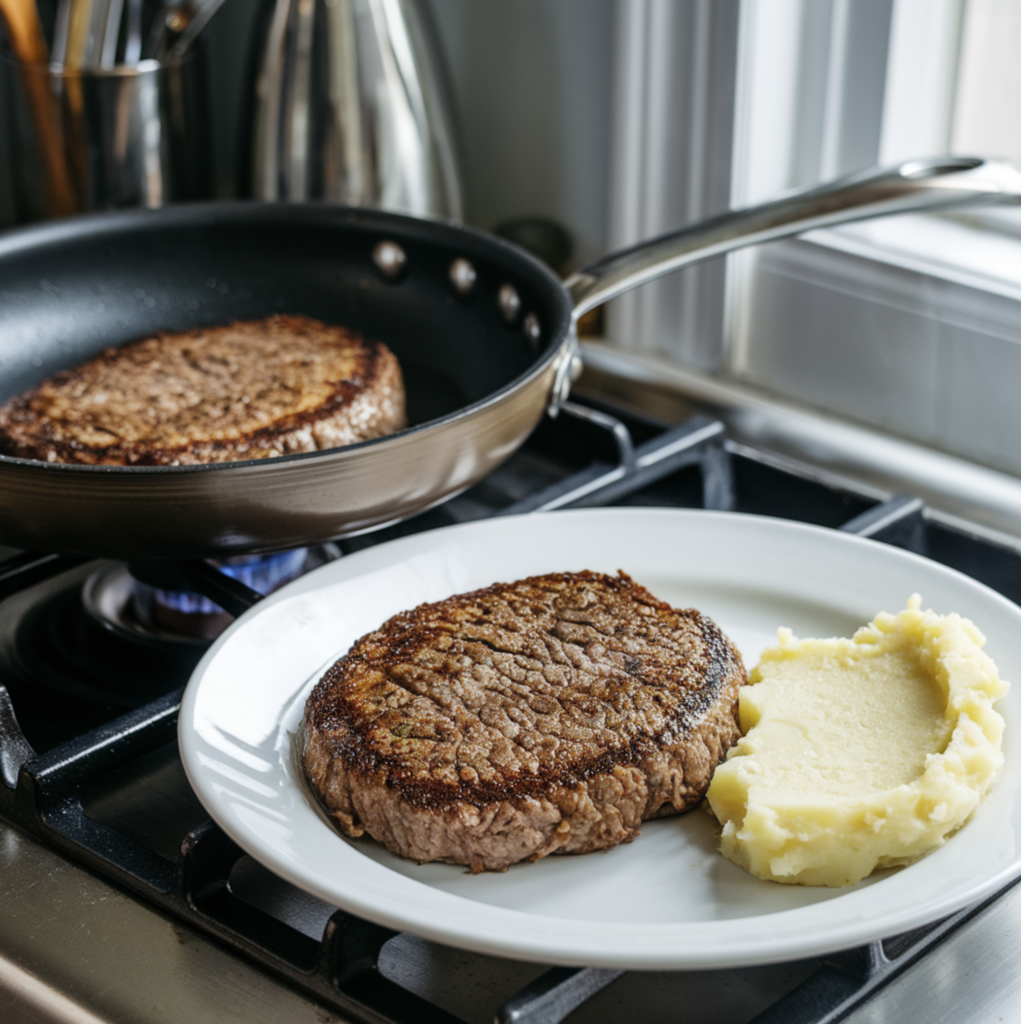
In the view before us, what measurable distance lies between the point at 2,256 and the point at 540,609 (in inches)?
25.1

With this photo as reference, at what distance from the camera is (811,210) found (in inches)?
40.9

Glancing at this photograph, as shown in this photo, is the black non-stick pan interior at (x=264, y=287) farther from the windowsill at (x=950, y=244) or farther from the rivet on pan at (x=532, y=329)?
the windowsill at (x=950, y=244)

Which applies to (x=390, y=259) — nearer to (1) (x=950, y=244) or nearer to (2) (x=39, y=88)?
(2) (x=39, y=88)

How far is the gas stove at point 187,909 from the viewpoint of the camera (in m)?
0.64

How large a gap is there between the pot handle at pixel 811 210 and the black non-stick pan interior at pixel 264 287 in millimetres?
91

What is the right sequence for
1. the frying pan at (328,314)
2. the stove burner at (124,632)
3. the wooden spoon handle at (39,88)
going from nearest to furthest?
the frying pan at (328,314) < the stove burner at (124,632) < the wooden spoon handle at (39,88)

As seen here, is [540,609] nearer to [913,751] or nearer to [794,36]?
[913,751]

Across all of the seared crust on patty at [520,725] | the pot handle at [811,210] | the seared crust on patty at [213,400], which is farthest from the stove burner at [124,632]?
the pot handle at [811,210]

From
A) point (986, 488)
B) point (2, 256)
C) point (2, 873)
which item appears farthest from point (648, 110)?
point (2, 873)

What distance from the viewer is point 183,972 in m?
0.67

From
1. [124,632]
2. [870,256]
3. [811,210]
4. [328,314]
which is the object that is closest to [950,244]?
[870,256]

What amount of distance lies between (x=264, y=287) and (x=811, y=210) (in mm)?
538

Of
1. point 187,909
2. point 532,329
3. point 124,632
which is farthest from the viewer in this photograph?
point 532,329

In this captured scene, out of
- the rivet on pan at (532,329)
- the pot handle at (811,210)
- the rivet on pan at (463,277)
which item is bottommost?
the rivet on pan at (532,329)
